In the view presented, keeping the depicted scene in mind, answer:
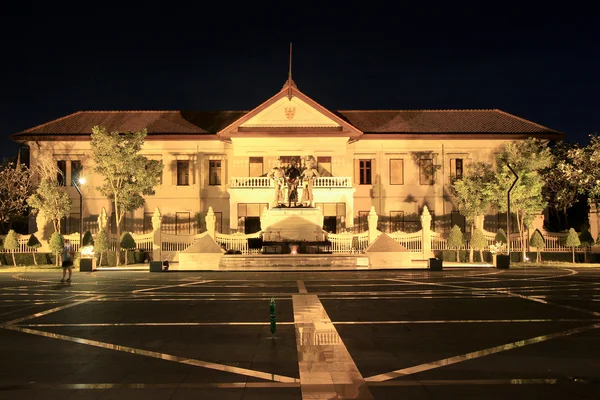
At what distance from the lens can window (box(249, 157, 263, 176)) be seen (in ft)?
143

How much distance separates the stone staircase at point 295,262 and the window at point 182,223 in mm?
15305

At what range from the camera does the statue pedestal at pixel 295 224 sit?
3209 cm

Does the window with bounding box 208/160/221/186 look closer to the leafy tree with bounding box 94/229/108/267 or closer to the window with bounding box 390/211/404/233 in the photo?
the window with bounding box 390/211/404/233

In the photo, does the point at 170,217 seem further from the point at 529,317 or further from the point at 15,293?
the point at 529,317

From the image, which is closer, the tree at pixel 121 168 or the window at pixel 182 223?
the tree at pixel 121 168

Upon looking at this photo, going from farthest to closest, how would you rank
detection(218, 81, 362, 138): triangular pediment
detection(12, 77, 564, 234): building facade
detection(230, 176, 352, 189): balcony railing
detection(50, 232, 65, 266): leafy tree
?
detection(12, 77, 564, 234): building facade → detection(218, 81, 362, 138): triangular pediment → detection(230, 176, 352, 189): balcony railing → detection(50, 232, 65, 266): leafy tree

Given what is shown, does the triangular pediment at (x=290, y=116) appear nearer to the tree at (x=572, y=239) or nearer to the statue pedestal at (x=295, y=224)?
the statue pedestal at (x=295, y=224)

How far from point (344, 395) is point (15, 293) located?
15.1 m

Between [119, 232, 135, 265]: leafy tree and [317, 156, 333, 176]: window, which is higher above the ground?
[317, 156, 333, 176]: window

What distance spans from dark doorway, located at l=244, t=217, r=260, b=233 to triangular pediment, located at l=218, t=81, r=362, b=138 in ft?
20.2

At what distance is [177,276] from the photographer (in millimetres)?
25625

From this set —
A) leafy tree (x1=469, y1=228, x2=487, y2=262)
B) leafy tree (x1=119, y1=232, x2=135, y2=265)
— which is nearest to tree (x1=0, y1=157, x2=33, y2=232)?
leafy tree (x1=119, y1=232, x2=135, y2=265)

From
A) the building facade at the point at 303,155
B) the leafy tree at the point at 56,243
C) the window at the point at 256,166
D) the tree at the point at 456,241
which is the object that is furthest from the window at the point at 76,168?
the tree at the point at 456,241

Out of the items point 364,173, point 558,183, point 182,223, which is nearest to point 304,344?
point 364,173
